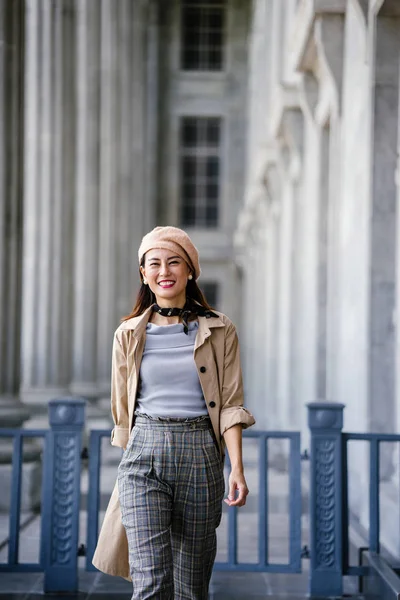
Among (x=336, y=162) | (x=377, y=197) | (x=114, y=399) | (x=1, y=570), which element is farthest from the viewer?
(x=336, y=162)

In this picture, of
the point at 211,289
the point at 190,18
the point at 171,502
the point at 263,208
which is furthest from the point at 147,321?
the point at 190,18

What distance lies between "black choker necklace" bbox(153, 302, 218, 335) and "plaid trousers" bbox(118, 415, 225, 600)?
16.7 inches

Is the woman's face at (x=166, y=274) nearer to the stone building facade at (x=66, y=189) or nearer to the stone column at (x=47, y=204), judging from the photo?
the stone building facade at (x=66, y=189)

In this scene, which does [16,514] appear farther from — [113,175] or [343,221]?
[113,175]

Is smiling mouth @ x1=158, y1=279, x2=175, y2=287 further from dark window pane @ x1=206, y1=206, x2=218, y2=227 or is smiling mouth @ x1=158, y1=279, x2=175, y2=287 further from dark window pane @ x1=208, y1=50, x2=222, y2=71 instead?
dark window pane @ x1=208, y1=50, x2=222, y2=71

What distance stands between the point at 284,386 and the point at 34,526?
6.96 meters

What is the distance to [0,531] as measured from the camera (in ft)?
23.7

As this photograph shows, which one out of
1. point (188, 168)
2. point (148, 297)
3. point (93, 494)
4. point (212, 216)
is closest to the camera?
point (148, 297)

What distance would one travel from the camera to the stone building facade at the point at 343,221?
706cm

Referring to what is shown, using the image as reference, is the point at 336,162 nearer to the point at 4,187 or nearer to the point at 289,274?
→ the point at 4,187

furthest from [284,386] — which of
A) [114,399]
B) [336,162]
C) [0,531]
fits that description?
[114,399]

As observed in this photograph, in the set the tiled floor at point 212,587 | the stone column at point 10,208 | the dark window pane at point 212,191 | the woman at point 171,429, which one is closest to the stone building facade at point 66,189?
the stone column at point 10,208

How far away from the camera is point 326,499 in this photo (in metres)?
5.50

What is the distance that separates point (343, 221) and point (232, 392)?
525cm
